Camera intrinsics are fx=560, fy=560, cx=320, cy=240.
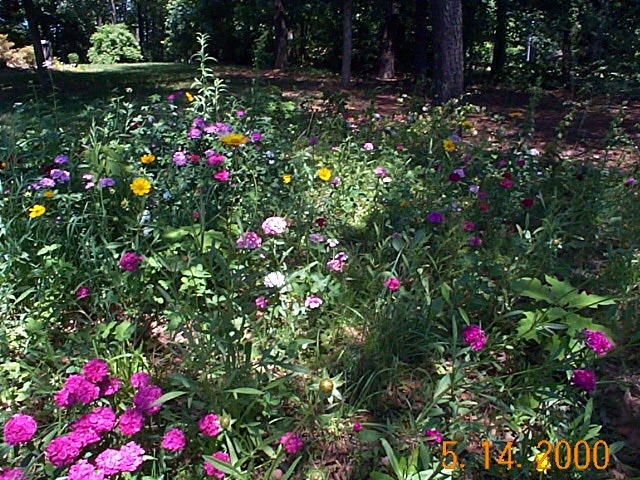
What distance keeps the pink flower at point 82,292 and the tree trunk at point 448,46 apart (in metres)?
3.65

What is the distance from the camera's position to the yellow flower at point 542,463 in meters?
1.36

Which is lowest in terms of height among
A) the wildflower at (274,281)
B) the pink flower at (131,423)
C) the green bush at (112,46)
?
the pink flower at (131,423)

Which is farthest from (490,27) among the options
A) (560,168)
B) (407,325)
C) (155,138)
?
(407,325)

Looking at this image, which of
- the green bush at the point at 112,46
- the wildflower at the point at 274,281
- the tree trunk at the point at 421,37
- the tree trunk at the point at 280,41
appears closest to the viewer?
the wildflower at the point at 274,281

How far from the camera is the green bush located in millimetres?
17891

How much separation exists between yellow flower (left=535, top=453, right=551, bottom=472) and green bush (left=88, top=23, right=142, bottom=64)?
18571mm

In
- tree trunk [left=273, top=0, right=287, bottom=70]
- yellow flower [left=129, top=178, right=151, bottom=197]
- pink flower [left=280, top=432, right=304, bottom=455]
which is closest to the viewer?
pink flower [left=280, top=432, right=304, bottom=455]

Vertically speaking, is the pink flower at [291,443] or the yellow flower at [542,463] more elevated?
the pink flower at [291,443]

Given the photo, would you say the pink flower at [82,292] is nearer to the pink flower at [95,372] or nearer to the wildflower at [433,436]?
the pink flower at [95,372]

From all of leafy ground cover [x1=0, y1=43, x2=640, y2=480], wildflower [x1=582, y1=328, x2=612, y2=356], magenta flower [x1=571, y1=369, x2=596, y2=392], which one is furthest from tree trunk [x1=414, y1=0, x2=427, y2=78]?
magenta flower [x1=571, y1=369, x2=596, y2=392]

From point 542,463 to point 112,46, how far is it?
64.1 ft

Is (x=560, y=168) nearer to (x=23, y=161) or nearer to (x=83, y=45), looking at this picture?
(x=23, y=161)
